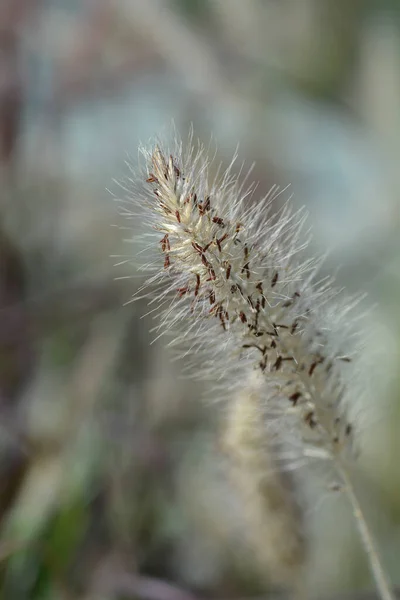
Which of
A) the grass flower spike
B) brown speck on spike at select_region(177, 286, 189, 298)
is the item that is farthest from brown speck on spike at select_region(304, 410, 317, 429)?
brown speck on spike at select_region(177, 286, 189, 298)

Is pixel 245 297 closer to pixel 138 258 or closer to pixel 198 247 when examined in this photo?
pixel 198 247

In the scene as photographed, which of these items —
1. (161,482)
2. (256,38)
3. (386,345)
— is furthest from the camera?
(256,38)

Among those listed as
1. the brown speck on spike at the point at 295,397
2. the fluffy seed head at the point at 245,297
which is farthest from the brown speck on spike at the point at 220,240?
the brown speck on spike at the point at 295,397

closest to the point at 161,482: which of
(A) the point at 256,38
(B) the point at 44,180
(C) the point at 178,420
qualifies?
(C) the point at 178,420

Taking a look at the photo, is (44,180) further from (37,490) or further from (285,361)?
(285,361)

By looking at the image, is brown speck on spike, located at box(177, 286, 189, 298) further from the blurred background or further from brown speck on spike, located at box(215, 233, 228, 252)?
the blurred background

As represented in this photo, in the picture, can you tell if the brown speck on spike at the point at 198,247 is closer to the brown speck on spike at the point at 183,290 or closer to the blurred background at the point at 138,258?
the brown speck on spike at the point at 183,290
